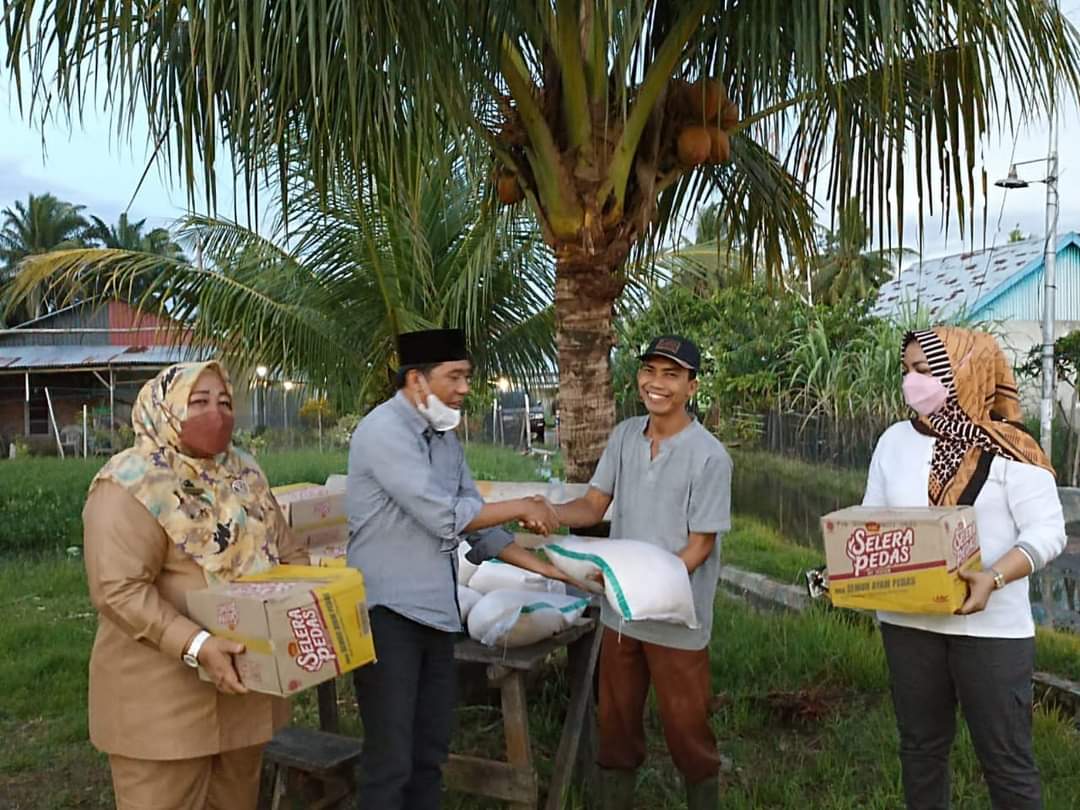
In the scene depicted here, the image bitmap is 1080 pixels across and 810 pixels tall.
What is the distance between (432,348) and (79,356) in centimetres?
2093

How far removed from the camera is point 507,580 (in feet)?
12.1

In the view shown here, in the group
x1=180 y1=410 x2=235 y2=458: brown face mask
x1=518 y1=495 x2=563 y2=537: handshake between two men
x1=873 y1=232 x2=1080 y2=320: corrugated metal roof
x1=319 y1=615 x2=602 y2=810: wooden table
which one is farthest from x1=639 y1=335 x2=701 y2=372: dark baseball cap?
x1=873 y1=232 x2=1080 y2=320: corrugated metal roof

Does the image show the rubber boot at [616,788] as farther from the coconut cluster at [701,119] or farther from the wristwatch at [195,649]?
the coconut cluster at [701,119]

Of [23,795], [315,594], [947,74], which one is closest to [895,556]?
[315,594]

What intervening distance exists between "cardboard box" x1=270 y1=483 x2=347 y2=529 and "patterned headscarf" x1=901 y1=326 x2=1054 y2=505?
7.05 ft

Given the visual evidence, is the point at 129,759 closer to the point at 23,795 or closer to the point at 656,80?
the point at 23,795

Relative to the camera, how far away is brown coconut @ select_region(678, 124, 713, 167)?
3623 mm

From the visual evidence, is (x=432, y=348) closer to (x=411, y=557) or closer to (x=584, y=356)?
(x=411, y=557)

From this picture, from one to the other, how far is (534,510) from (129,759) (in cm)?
136

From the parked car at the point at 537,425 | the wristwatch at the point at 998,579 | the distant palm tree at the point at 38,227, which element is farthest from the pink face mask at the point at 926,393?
the distant palm tree at the point at 38,227

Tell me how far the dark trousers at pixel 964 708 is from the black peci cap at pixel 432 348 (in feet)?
4.98

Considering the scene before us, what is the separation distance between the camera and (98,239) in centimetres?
4091

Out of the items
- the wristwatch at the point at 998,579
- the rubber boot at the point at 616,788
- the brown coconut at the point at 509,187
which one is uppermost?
the brown coconut at the point at 509,187

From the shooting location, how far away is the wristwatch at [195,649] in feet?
7.31
